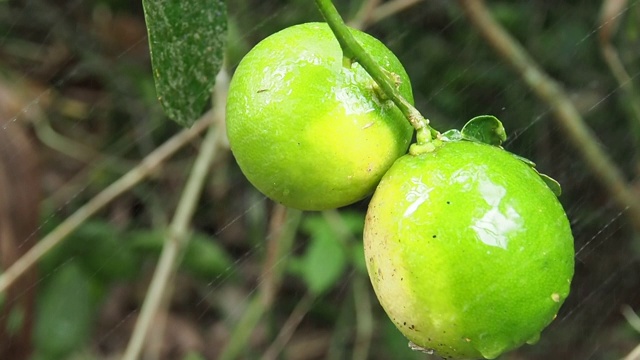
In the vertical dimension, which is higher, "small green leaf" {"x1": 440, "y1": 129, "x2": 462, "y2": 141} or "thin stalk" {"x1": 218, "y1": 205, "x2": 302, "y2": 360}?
"small green leaf" {"x1": 440, "y1": 129, "x2": 462, "y2": 141}

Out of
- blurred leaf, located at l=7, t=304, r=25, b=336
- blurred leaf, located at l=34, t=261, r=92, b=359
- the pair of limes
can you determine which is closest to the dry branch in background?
blurred leaf, located at l=7, t=304, r=25, b=336

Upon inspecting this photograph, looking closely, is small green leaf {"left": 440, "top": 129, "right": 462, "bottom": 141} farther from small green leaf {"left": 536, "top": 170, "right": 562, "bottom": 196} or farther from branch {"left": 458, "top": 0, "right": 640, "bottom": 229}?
branch {"left": 458, "top": 0, "right": 640, "bottom": 229}

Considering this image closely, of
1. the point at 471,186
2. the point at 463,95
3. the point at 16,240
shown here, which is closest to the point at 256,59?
the point at 471,186

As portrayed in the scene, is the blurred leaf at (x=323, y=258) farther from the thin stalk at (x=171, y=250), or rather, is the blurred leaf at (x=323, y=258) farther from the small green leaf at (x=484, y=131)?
the small green leaf at (x=484, y=131)

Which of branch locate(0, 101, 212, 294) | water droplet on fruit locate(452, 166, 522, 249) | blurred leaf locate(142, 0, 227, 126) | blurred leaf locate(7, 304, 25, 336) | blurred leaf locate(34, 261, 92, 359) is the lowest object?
blurred leaf locate(34, 261, 92, 359)

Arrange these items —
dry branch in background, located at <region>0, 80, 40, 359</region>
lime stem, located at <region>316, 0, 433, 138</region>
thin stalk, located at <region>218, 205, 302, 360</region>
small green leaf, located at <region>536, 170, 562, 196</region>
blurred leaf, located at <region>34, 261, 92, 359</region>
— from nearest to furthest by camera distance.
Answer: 1. lime stem, located at <region>316, 0, 433, 138</region>
2. small green leaf, located at <region>536, 170, 562, 196</region>
3. dry branch in background, located at <region>0, 80, 40, 359</region>
4. blurred leaf, located at <region>34, 261, 92, 359</region>
5. thin stalk, located at <region>218, 205, 302, 360</region>

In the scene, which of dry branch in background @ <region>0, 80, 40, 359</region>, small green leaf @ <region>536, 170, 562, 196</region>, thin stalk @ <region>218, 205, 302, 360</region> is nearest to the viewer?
small green leaf @ <region>536, 170, 562, 196</region>

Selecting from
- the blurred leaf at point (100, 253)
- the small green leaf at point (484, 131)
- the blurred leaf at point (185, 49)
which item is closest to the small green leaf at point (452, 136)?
the small green leaf at point (484, 131)
